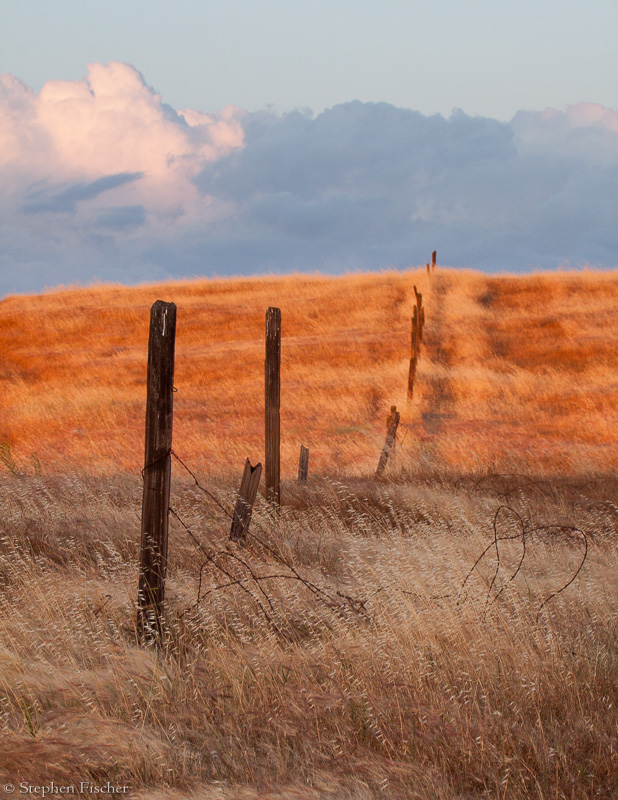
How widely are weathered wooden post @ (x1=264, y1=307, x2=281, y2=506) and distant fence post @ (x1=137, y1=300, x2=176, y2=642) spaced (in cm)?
425

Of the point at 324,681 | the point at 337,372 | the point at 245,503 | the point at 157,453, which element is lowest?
the point at 324,681

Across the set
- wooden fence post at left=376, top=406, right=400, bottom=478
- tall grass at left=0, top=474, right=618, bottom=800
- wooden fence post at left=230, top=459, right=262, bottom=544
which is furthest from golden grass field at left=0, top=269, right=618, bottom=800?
wooden fence post at left=376, top=406, right=400, bottom=478

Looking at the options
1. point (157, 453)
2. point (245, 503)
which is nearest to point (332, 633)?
point (157, 453)

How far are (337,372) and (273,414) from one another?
17525 mm

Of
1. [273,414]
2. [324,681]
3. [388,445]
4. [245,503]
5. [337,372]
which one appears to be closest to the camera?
[324,681]

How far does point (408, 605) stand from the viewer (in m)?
4.79

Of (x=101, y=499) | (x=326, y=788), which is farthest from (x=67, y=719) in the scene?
(x=101, y=499)

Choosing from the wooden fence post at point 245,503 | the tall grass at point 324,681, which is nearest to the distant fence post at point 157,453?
the tall grass at point 324,681

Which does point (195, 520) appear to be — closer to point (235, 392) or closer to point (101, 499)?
point (101, 499)

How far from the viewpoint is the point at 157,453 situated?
15.8 feet

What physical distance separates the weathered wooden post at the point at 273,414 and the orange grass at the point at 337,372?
188 inches

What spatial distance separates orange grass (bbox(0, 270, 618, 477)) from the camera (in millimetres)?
17953

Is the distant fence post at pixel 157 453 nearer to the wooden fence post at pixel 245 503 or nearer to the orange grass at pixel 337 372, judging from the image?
the wooden fence post at pixel 245 503

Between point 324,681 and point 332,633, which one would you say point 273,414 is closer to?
point 332,633
